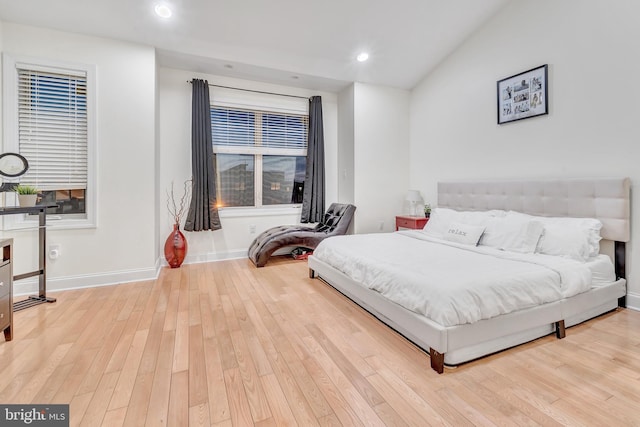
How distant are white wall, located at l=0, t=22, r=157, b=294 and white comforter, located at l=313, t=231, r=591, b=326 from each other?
2.43 metres

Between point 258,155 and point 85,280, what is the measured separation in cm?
281

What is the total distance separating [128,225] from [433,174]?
432 centimetres

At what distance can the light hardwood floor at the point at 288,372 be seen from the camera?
145cm

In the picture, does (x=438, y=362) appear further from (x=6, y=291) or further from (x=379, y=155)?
(x=379, y=155)

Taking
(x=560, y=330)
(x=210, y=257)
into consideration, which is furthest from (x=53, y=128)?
(x=560, y=330)

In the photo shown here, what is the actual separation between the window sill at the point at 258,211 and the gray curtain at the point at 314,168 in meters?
0.19

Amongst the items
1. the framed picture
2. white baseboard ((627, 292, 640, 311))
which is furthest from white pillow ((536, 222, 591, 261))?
the framed picture

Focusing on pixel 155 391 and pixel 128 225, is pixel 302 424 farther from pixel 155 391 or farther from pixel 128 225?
pixel 128 225

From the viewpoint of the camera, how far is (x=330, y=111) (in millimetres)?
5266

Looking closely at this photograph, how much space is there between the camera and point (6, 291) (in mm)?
2041

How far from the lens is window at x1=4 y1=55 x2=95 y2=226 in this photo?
10.0ft

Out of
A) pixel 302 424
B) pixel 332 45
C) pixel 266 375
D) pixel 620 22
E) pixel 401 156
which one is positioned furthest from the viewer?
pixel 401 156

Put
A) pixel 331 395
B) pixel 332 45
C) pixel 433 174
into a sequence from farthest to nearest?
pixel 433 174
pixel 332 45
pixel 331 395

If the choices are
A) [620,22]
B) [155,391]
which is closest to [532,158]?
[620,22]
